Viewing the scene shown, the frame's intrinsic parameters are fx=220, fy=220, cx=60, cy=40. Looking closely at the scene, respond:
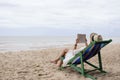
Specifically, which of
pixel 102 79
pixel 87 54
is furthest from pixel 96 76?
pixel 87 54

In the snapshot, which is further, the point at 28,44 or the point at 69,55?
the point at 28,44

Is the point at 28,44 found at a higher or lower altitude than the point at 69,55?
lower

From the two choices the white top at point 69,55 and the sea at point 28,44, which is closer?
the white top at point 69,55

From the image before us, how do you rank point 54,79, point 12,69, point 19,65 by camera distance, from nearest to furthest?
point 54,79, point 12,69, point 19,65

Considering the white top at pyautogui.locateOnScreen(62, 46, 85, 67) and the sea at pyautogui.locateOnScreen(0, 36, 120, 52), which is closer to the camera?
the white top at pyautogui.locateOnScreen(62, 46, 85, 67)

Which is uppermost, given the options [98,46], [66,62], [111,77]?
[98,46]

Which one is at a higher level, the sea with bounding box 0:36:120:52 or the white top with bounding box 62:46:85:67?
the white top with bounding box 62:46:85:67

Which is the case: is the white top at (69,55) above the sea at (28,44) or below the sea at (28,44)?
above

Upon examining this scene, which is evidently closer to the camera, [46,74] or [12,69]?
[46,74]

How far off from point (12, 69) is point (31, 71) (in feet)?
1.97

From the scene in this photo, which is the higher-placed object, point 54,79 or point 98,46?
point 98,46

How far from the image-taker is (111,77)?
5359 mm

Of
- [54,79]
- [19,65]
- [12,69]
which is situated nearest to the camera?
[54,79]

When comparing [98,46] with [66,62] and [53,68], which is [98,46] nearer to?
[66,62]
